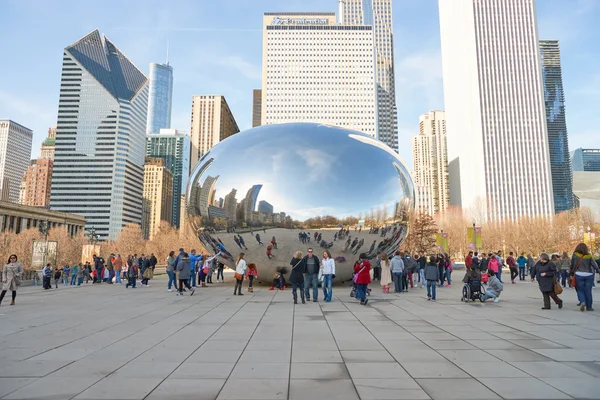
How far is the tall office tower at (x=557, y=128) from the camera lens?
16550 centimetres

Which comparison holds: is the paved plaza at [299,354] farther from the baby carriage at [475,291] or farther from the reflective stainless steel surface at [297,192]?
the reflective stainless steel surface at [297,192]

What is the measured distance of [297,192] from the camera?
1404 centimetres

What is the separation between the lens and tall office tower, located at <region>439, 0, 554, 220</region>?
364 ft

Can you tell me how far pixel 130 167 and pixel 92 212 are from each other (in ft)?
78.8

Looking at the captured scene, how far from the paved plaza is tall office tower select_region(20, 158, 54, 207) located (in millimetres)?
212419

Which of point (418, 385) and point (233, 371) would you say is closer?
point (418, 385)

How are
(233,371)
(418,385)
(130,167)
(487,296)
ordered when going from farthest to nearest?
1. (130,167)
2. (487,296)
3. (233,371)
4. (418,385)

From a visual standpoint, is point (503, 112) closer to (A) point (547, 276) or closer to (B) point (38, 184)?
(A) point (547, 276)

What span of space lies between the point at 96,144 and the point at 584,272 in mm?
182004

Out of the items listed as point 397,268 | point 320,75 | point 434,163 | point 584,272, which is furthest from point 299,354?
point 434,163

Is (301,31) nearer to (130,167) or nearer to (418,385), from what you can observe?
(130,167)

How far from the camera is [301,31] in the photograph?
535 ft

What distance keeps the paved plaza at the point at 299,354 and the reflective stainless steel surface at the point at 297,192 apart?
166 inches

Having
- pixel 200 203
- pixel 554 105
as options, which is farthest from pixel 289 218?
pixel 554 105
